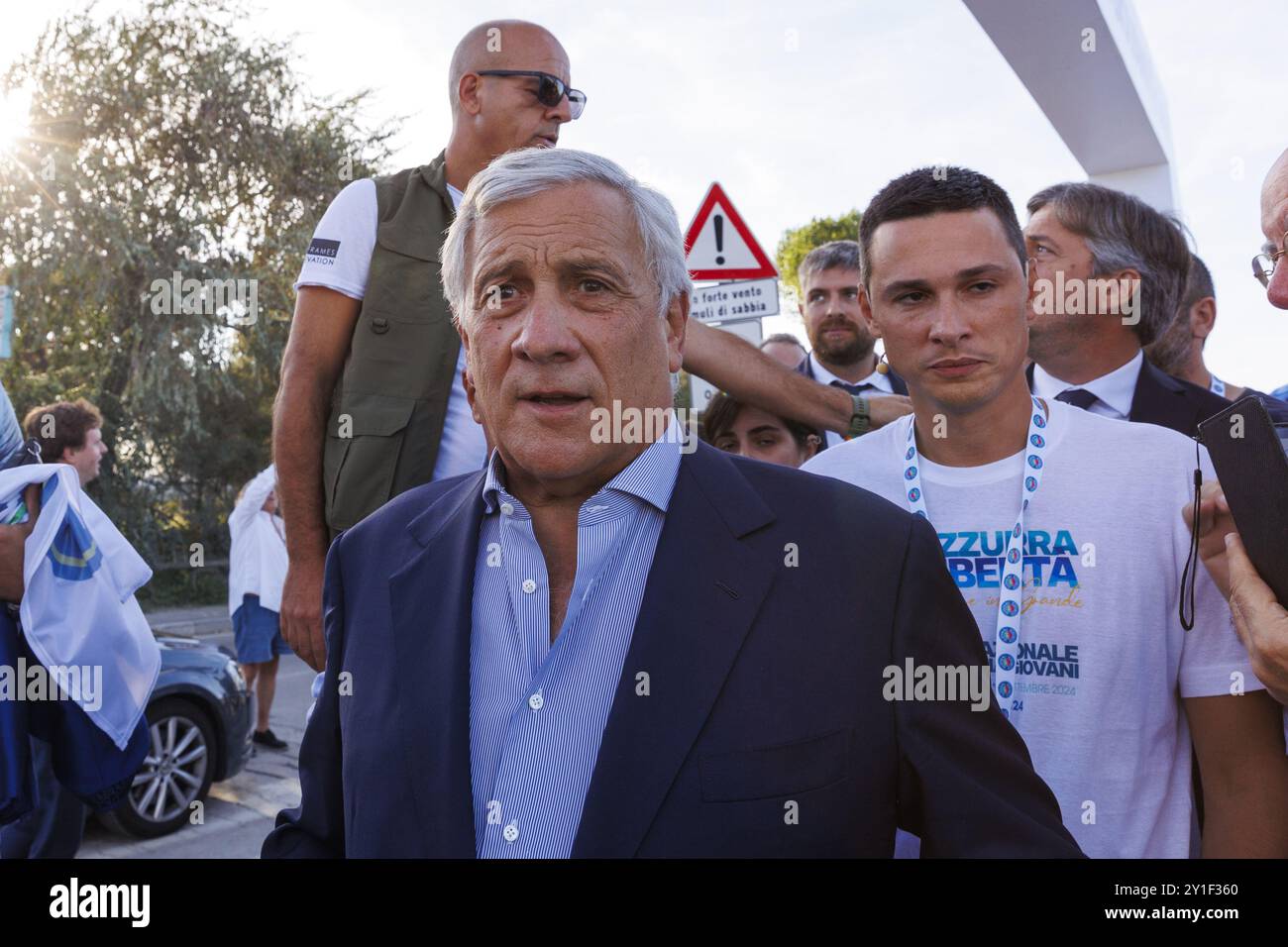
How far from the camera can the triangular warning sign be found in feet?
21.8

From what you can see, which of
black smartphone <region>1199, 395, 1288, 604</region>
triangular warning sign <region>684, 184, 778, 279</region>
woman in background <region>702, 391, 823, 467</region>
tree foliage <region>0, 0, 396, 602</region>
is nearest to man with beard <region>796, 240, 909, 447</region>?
woman in background <region>702, 391, 823, 467</region>

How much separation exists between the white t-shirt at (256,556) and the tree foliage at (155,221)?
390 inches

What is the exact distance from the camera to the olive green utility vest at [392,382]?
2.76 meters

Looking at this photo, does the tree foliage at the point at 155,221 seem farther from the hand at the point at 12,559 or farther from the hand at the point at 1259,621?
the hand at the point at 1259,621

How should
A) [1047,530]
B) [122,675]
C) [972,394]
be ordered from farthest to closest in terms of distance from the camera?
1. [122,675]
2. [972,394]
3. [1047,530]

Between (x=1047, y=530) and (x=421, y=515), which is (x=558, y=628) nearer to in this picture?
(x=421, y=515)

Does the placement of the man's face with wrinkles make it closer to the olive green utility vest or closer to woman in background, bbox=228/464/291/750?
the olive green utility vest

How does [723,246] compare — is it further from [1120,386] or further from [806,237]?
[806,237]

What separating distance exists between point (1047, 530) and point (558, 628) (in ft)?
3.09

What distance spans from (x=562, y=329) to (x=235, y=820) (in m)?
5.28

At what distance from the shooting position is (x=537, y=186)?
1900 mm

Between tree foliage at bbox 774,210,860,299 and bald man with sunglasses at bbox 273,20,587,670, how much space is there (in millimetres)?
31091

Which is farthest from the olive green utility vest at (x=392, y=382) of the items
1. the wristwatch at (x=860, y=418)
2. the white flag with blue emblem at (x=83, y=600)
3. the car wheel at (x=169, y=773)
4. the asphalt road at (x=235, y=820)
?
the car wheel at (x=169, y=773)
